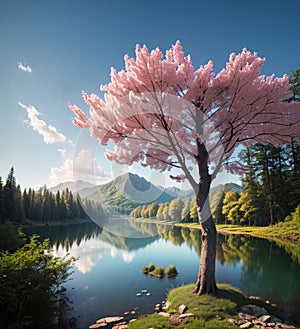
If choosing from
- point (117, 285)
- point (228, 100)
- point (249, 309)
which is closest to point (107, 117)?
point (228, 100)

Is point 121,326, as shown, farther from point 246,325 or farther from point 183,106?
point 183,106

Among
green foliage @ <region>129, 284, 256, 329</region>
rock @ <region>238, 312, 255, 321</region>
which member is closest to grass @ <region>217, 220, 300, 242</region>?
green foliage @ <region>129, 284, 256, 329</region>

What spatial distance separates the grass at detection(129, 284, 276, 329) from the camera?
16.9ft

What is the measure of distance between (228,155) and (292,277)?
9150 millimetres

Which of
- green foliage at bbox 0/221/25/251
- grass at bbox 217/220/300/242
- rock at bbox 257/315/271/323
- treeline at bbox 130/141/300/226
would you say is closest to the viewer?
rock at bbox 257/315/271/323

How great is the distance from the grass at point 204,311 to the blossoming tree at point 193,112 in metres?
0.46

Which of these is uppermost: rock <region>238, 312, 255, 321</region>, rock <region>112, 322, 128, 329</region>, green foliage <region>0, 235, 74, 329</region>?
green foliage <region>0, 235, 74, 329</region>

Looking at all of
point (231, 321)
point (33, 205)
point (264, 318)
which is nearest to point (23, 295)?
point (231, 321)

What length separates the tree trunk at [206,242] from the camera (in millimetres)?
6777

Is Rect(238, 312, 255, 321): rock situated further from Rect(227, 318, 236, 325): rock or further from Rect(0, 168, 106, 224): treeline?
Rect(0, 168, 106, 224): treeline

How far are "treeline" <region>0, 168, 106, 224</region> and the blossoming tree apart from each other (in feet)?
71.4

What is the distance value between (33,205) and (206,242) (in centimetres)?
5942

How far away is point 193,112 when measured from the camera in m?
7.00

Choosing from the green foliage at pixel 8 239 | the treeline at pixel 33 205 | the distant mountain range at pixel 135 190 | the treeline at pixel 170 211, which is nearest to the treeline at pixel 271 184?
the treeline at pixel 170 211
